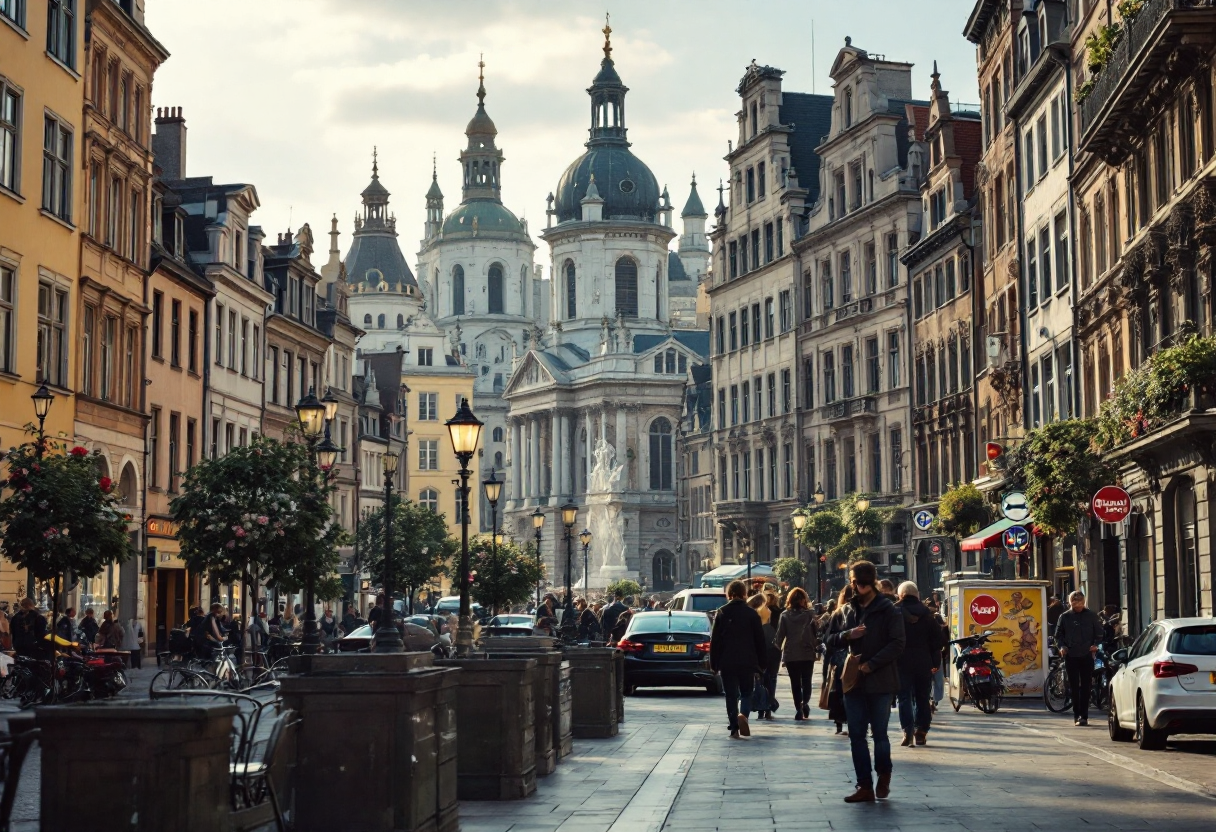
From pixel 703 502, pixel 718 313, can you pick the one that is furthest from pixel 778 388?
pixel 703 502

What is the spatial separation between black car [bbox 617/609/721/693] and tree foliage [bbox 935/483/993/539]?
49.2 ft

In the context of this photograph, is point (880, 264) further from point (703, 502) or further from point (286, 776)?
point (286, 776)

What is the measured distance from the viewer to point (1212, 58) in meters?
27.3

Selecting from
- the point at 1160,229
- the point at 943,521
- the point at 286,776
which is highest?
the point at 1160,229

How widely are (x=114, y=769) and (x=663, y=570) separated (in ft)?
436

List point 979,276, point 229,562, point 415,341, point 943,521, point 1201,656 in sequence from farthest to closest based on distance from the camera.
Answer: point 415,341 → point 979,276 → point 943,521 → point 229,562 → point 1201,656

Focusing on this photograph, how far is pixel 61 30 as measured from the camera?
37.0 m

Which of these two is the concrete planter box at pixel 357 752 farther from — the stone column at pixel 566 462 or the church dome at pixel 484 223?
the church dome at pixel 484 223

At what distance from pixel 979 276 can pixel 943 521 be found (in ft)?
25.9

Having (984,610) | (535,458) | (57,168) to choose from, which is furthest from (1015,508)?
(535,458)

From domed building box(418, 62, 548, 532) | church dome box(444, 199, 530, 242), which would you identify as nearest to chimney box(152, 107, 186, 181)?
domed building box(418, 62, 548, 532)

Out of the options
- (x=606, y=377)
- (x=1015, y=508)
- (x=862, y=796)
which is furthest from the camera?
(x=606, y=377)

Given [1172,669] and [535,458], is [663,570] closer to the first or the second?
[535,458]

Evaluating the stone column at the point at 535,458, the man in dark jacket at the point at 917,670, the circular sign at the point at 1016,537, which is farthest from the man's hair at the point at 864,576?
the stone column at the point at 535,458
